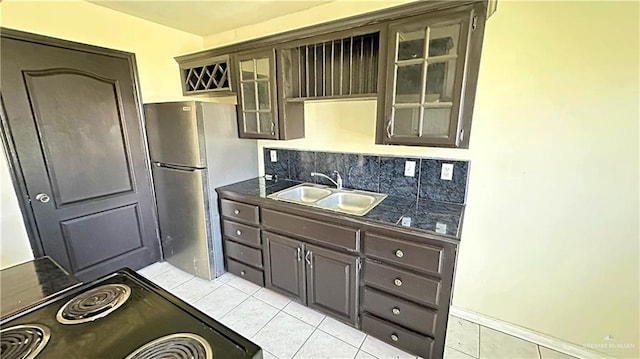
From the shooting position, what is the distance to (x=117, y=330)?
87 cm

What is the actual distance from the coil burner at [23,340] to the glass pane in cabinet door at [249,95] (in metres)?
1.85

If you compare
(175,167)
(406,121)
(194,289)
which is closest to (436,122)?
(406,121)

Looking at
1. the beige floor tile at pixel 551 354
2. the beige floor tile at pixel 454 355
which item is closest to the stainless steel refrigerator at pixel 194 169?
the beige floor tile at pixel 454 355

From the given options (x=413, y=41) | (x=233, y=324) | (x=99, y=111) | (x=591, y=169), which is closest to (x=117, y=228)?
A: (x=99, y=111)

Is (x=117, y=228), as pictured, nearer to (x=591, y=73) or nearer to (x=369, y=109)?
(x=369, y=109)

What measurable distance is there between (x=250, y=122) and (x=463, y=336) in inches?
90.2

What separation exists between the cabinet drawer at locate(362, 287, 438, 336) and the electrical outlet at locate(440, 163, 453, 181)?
2.86 ft

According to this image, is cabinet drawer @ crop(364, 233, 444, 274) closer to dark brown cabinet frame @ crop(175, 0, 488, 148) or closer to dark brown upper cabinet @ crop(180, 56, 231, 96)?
dark brown cabinet frame @ crop(175, 0, 488, 148)

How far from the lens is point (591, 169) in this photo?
1.51 meters

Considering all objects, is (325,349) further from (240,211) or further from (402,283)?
(240,211)

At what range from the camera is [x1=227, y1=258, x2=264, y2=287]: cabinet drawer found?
7.64ft

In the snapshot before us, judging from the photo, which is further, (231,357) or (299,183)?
(299,183)

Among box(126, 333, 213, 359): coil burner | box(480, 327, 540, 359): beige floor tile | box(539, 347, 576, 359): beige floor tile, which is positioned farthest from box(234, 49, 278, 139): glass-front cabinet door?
box(539, 347, 576, 359): beige floor tile

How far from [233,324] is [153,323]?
129cm
